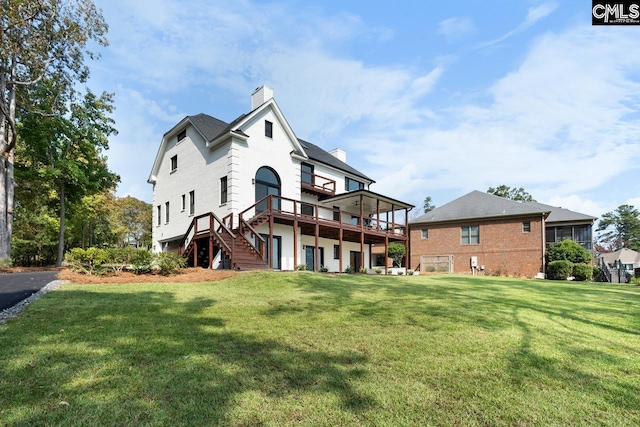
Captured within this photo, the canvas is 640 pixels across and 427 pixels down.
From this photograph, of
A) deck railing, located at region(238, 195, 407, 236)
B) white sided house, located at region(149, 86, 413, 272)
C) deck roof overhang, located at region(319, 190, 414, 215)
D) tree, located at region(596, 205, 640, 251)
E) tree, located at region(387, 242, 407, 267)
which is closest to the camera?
white sided house, located at region(149, 86, 413, 272)

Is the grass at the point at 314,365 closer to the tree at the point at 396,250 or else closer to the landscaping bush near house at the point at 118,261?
the landscaping bush near house at the point at 118,261

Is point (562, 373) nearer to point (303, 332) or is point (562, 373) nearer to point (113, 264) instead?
point (303, 332)

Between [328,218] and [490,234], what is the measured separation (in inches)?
498


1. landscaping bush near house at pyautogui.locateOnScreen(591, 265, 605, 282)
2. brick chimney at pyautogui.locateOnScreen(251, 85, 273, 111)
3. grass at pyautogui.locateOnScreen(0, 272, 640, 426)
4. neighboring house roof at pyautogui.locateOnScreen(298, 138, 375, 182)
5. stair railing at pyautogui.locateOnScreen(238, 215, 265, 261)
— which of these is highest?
brick chimney at pyautogui.locateOnScreen(251, 85, 273, 111)

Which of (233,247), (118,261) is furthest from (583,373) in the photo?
(118,261)

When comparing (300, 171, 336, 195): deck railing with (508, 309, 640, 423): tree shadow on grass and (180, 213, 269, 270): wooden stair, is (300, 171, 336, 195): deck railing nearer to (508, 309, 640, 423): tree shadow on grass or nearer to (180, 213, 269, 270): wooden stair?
(180, 213, 269, 270): wooden stair

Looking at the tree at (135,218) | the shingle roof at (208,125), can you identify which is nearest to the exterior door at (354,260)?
the shingle roof at (208,125)

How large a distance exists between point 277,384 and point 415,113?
13.9 m

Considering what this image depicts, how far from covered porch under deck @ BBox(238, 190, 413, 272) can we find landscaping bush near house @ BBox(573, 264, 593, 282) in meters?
10.8

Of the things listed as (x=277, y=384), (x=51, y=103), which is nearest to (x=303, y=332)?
(x=277, y=384)

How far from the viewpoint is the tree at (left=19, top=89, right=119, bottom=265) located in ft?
63.6

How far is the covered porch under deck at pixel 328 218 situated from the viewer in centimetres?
1648

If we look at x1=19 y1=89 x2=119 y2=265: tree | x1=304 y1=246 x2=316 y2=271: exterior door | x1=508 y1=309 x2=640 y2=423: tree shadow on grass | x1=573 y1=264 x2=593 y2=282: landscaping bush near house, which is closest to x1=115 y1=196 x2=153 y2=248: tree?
x1=19 y1=89 x2=119 y2=265: tree

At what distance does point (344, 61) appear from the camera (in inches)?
557
